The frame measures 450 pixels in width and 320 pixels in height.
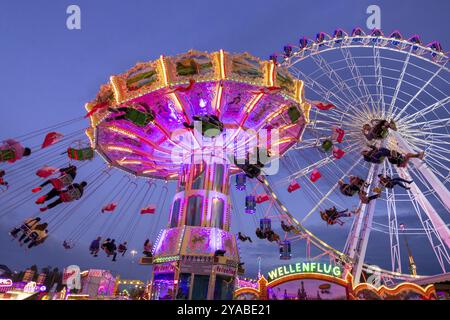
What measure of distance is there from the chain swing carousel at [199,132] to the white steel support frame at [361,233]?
5.67 meters

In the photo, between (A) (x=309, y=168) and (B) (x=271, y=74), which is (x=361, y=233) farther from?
(B) (x=271, y=74)

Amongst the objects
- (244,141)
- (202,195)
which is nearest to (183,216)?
(202,195)

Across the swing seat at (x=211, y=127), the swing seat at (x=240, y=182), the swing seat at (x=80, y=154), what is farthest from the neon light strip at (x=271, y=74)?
the swing seat at (x=80, y=154)

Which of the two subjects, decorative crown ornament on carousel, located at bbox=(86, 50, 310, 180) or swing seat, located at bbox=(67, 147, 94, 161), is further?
swing seat, located at bbox=(67, 147, 94, 161)

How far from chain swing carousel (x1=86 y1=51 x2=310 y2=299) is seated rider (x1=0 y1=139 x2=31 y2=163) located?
3.39 metres

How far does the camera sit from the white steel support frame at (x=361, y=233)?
22141 mm

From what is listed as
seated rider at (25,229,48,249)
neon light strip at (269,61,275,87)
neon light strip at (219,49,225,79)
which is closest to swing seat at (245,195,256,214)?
neon light strip at (269,61,275,87)

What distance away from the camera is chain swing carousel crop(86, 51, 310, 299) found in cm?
1672

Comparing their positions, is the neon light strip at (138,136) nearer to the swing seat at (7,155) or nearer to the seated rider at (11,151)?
the seated rider at (11,151)

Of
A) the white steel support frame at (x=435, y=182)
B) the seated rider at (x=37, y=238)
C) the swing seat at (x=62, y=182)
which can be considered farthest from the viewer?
the white steel support frame at (x=435, y=182)

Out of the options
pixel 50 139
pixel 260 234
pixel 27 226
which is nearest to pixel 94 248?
pixel 27 226

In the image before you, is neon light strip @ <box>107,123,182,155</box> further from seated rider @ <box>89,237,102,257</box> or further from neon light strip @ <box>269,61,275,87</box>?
seated rider @ <box>89,237,102,257</box>
